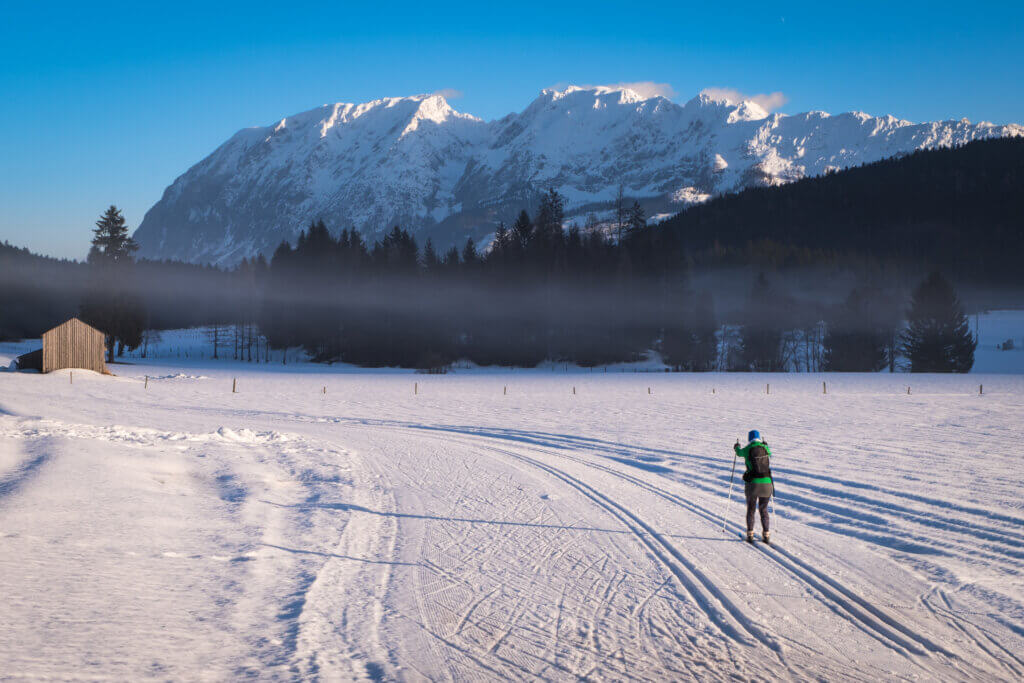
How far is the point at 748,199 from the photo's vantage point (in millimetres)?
126375

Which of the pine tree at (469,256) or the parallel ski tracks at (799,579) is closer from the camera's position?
the parallel ski tracks at (799,579)

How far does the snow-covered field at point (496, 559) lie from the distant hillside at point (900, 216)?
98.4m

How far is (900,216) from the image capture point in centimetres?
11725

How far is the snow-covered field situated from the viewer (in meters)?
5.97

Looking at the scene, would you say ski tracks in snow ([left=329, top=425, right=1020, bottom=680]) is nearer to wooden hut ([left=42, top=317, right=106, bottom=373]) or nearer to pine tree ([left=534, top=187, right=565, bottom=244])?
wooden hut ([left=42, top=317, right=106, bottom=373])

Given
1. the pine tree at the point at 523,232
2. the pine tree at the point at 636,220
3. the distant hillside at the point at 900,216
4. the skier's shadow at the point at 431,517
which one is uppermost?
the distant hillside at the point at 900,216

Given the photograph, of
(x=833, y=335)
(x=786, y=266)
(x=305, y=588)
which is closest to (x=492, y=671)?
(x=305, y=588)

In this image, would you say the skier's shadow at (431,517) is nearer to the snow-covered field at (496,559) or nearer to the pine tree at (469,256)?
the snow-covered field at (496,559)

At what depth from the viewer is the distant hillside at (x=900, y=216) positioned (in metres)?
112

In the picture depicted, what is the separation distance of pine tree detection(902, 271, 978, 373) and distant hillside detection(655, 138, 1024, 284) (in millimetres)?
40171

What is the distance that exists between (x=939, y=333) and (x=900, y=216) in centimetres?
6799

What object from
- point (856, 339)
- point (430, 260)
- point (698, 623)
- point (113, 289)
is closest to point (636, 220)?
point (430, 260)

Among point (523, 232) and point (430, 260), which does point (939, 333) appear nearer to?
point (523, 232)

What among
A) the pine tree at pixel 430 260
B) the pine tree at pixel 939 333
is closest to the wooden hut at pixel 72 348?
the pine tree at pixel 430 260
